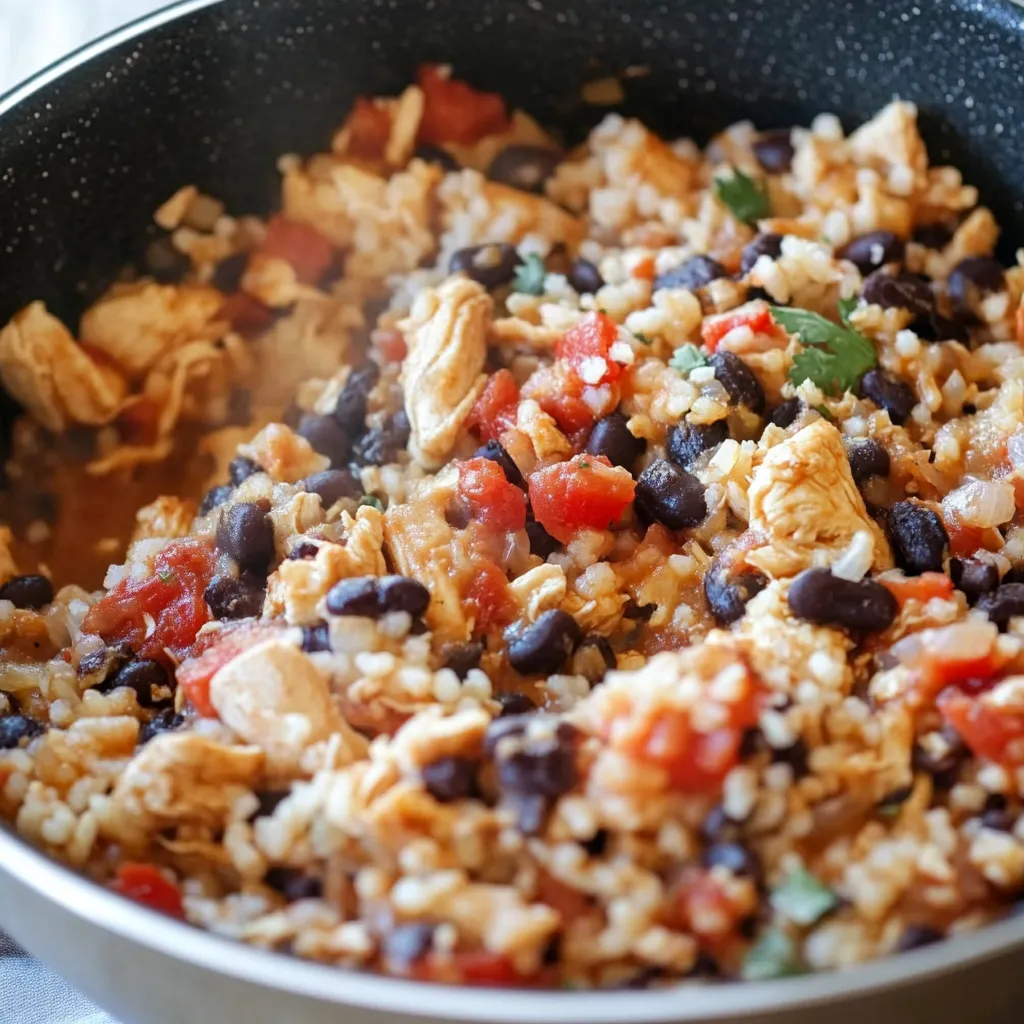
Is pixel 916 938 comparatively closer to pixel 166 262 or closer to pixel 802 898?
pixel 802 898

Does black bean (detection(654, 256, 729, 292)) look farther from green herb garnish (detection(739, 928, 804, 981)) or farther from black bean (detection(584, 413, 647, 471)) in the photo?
green herb garnish (detection(739, 928, 804, 981))

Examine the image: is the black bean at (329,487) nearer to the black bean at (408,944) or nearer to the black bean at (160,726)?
the black bean at (160,726)

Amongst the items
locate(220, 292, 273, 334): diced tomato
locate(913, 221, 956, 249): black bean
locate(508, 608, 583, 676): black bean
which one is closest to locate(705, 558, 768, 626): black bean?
locate(508, 608, 583, 676): black bean

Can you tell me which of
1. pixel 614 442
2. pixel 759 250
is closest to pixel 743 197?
pixel 759 250

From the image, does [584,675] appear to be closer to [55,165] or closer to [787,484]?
[787,484]

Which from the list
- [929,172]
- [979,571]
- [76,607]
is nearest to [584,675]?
[979,571]

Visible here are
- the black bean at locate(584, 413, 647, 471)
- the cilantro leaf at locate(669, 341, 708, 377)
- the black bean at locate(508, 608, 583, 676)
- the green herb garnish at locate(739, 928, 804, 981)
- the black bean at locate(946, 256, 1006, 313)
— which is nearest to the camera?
the green herb garnish at locate(739, 928, 804, 981)

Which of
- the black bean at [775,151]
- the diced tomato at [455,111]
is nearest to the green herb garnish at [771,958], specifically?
the black bean at [775,151]
